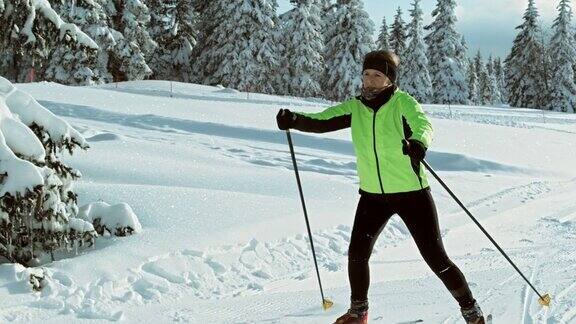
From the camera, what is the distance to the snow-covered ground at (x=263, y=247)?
15.6 feet

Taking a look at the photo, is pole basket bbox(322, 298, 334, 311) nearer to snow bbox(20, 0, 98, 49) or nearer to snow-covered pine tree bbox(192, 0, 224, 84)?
snow bbox(20, 0, 98, 49)

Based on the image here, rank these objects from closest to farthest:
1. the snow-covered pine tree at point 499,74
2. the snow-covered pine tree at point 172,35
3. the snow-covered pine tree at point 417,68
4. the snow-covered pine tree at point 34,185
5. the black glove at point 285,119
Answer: the black glove at point 285,119, the snow-covered pine tree at point 34,185, the snow-covered pine tree at point 172,35, the snow-covered pine tree at point 417,68, the snow-covered pine tree at point 499,74

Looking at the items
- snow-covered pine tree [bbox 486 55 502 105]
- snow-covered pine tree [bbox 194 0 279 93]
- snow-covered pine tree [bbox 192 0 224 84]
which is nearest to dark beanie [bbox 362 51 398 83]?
snow-covered pine tree [bbox 194 0 279 93]

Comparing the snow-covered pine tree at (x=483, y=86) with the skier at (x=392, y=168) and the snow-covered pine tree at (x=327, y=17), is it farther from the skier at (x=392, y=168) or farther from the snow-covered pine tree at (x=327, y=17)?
the skier at (x=392, y=168)

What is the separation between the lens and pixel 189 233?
6.19 meters

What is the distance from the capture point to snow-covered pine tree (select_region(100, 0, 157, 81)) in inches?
1224

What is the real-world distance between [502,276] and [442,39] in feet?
144

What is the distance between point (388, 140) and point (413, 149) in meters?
0.37

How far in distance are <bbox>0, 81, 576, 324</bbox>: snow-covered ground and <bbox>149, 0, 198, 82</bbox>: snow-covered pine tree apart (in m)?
27.0

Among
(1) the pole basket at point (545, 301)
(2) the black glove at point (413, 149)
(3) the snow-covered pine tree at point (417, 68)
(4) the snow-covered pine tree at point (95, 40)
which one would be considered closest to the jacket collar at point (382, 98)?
(2) the black glove at point (413, 149)

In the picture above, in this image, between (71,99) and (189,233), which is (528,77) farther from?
(189,233)

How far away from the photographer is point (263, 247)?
20.8ft

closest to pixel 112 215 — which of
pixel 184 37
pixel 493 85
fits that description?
pixel 184 37

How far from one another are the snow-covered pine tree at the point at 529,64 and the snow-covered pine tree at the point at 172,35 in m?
28.9
